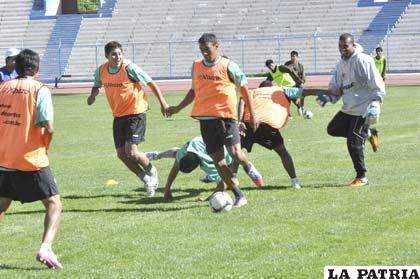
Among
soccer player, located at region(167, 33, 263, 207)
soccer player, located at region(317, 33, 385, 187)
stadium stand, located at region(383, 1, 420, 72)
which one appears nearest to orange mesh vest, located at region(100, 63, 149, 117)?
soccer player, located at region(167, 33, 263, 207)

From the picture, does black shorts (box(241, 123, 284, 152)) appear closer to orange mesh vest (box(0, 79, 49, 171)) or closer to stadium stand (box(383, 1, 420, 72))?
orange mesh vest (box(0, 79, 49, 171))

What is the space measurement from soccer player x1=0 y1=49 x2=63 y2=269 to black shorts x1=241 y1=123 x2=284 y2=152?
5.13 meters

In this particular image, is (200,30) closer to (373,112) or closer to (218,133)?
(373,112)

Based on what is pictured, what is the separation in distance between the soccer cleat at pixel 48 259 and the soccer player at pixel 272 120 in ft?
16.7

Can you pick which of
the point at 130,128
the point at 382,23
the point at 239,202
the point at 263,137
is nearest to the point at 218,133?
the point at 239,202

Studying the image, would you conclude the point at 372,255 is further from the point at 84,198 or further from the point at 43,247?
the point at 84,198

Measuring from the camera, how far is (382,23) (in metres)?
54.0

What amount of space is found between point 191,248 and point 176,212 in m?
2.26

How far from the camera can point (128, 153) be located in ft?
41.1

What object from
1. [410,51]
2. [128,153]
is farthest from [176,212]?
[410,51]

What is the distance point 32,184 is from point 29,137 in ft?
1.36

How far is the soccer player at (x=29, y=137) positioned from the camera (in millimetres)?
8094

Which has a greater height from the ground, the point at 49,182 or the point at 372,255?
the point at 49,182

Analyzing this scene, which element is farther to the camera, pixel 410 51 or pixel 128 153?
pixel 410 51
